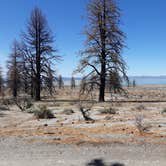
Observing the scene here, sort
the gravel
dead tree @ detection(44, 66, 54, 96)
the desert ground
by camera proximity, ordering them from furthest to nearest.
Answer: dead tree @ detection(44, 66, 54, 96)
the desert ground
the gravel

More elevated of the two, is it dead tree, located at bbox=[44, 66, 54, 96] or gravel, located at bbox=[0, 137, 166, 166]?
dead tree, located at bbox=[44, 66, 54, 96]

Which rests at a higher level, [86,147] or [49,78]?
[49,78]

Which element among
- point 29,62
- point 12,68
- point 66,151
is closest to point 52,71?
point 29,62

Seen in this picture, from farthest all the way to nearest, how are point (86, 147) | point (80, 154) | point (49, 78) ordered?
point (49, 78)
point (86, 147)
point (80, 154)

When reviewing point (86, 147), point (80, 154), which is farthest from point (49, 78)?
point (80, 154)

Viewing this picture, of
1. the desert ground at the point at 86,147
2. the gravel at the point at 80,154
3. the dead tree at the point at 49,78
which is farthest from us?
the dead tree at the point at 49,78

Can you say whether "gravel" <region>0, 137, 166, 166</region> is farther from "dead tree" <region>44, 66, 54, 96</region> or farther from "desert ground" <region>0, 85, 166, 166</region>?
"dead tree" <region>44, 66, 54, 96</region>

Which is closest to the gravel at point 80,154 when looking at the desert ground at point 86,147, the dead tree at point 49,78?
the desert ground at point 86,147

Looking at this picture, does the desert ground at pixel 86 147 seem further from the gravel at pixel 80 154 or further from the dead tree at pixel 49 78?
the dead tree at pixel 49 78

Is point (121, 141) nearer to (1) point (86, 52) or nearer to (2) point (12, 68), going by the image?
(1) point (86, 52)

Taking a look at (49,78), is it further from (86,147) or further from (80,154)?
(80,154)

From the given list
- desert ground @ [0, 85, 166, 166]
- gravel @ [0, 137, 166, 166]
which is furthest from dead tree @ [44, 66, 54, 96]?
gravel @ [0, 137, 166, 166]

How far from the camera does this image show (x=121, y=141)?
836 cm

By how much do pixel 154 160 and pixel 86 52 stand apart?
70.8 ft
